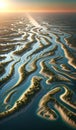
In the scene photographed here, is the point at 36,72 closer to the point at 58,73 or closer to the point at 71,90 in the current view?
the point at 58,73

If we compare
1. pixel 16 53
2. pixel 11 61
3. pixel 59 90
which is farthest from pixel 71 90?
pixel 16 53

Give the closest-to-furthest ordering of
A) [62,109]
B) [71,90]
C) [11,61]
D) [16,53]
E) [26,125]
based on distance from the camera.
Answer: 1. [26,125]
2. [62,109]
3. [71,90]
4. [11,61]
5. [16,53]

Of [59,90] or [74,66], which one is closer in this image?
[59,90]

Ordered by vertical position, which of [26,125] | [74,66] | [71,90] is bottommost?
[26,125]

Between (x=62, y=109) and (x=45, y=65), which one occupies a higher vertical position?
(x=45, y=65)

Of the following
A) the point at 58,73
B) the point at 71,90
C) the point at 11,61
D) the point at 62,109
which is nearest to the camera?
the point at 62,109

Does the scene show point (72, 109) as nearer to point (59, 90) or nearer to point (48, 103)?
point (48, 103)

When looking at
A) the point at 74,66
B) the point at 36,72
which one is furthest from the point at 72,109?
the point at 74,66

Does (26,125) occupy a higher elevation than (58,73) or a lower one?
lower

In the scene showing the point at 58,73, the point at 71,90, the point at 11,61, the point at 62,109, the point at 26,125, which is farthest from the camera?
the point at 11,61
